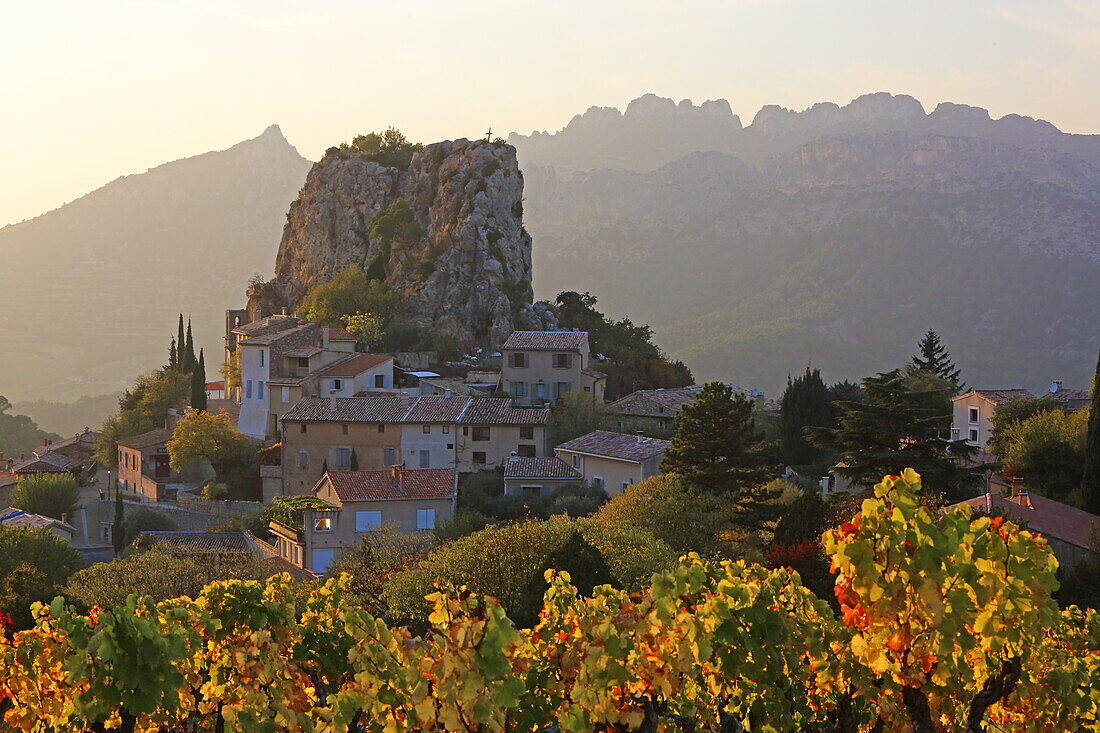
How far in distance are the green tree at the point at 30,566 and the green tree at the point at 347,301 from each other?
32749 mm

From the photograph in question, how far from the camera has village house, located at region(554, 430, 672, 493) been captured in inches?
1853

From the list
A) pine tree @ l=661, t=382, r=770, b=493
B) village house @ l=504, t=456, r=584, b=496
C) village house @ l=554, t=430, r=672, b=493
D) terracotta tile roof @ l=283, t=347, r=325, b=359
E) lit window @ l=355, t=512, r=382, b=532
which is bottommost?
lit window @ l=355, t=512, r=382, b=532

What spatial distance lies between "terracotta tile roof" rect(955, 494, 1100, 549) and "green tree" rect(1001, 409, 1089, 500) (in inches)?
241

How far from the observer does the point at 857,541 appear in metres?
8.41

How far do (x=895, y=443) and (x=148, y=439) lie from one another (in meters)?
46.2

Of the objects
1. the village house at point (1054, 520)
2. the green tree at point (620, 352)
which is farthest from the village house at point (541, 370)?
the village house at point (1054, 520)

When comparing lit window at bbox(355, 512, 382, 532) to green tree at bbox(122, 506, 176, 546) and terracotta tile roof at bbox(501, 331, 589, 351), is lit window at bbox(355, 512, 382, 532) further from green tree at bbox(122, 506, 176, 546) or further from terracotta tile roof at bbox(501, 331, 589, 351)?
terracotta tile roof at bbox(501, 331, 589, 351)

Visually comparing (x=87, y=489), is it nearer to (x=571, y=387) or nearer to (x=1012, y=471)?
(x=571, y=387)

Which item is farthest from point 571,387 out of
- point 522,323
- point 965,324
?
point 965,324

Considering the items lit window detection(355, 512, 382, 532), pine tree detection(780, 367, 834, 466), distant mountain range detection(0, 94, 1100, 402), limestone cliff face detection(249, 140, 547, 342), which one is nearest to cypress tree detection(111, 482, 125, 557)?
lit window detection(355, 512, 382, 532)

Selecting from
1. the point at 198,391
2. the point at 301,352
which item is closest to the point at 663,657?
the point at 301,352

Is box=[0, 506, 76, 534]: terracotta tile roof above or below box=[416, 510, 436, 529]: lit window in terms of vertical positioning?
below

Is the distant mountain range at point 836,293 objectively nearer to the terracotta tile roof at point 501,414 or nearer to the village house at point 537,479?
the terracotta tile roof at point 501,414

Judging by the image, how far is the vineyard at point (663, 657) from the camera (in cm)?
834
